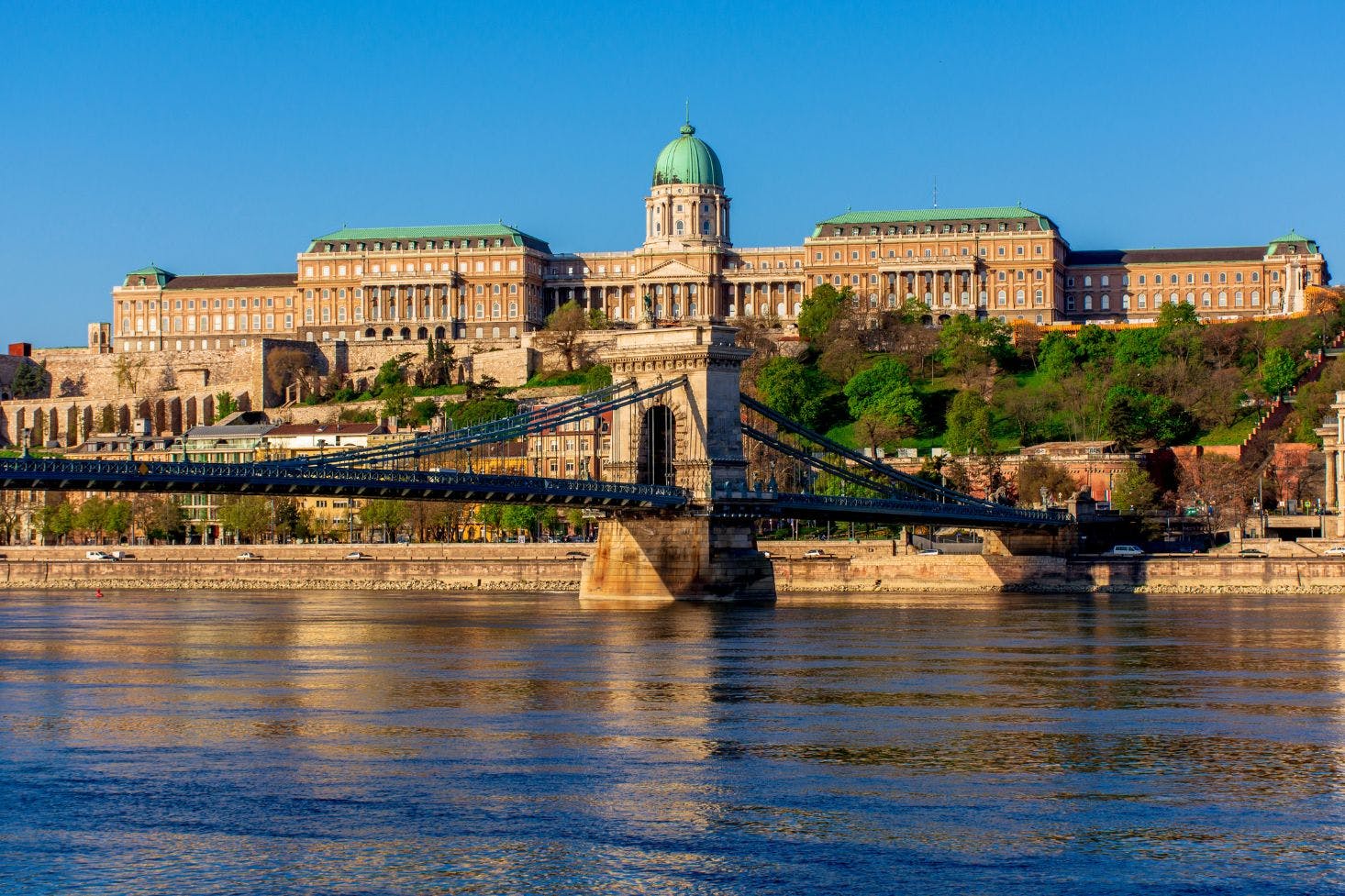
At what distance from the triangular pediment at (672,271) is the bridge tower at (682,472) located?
71373 mm

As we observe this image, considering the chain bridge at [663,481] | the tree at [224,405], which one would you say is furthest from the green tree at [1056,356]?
the tree at [224,405]

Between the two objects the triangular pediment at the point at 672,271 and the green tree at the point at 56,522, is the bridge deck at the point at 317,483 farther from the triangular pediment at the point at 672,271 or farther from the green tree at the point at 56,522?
the triangular pediment at the point at 672,271

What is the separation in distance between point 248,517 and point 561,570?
22959 millimetres

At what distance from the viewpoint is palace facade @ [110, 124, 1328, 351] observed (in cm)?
12756

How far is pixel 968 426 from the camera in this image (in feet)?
308

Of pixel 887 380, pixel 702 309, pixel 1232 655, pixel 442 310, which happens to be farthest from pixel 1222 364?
pixel 1232 655

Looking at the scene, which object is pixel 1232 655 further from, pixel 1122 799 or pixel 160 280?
pixel 160 280

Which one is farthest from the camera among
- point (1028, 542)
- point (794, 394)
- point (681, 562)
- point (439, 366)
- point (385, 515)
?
point (439, 366)

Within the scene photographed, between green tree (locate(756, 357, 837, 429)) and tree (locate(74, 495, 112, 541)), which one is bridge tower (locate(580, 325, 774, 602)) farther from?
green tree (locate(756, 357, 837, 429))

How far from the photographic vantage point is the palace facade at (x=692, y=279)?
128m

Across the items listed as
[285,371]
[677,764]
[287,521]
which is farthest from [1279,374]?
[677,764]

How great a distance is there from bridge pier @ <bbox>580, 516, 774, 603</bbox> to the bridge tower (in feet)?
0.08

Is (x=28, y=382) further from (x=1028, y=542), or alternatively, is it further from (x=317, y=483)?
(x=317, y=483)

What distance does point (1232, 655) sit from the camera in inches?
1593
